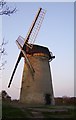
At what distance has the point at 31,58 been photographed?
78.6 feet

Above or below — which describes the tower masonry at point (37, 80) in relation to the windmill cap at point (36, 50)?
below

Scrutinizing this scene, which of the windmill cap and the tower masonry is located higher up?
the windmill cap

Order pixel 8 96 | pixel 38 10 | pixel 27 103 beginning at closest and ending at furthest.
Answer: pixel 27 103, pixel 38 10, pixel 8 96

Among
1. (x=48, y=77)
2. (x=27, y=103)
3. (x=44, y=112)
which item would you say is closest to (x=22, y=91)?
(x=27, y=103)

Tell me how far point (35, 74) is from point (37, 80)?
2.03 feet

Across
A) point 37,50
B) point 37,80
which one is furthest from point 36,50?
point 37,80

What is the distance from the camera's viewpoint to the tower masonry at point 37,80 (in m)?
23.2

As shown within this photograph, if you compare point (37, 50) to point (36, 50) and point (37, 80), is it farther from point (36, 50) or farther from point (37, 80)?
point (37, 80)

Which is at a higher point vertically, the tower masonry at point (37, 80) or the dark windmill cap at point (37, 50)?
the dark windmill cap at point (37, 50)

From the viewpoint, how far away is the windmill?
23.2 m

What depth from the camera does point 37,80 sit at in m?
23.4

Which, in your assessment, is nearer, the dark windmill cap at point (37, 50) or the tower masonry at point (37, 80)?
the tower masonry at point (37, 80)

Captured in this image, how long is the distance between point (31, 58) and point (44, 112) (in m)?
8.18

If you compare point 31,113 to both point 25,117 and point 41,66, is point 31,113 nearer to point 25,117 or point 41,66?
point 25,117
